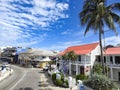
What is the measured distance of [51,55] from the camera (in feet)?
306

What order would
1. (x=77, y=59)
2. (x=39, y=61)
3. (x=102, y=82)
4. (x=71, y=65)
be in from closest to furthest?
(x=102, y=82)
(x=77, y=59)
(x=71, y=65)
(x=39, y=61)

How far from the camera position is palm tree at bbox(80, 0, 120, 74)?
98.2 feet

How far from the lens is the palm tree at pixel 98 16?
29922mm

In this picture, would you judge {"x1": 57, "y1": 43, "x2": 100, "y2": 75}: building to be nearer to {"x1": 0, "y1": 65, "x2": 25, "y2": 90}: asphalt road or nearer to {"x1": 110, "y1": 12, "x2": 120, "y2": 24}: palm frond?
{"x1": 0, "y1": 65, "x2": 25, "y2": 90}: asphalt road

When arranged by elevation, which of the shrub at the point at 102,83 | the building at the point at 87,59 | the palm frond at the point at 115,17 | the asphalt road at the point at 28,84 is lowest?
the asphalt road at the point at 28,84

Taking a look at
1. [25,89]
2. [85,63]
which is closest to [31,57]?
[85,63]

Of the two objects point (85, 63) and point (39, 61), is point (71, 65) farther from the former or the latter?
point (39, 61)

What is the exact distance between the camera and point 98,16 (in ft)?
99.7

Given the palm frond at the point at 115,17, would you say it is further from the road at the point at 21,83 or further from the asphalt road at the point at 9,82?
the asphalt road at the point at 9,82

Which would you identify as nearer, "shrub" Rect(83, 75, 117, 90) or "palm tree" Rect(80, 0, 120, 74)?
"shrub" Rect(83, 75, 117, 90)

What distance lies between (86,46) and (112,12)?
25.5 metres

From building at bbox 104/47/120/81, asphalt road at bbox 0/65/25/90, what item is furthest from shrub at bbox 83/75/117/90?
building at bbox 104/47/120/81

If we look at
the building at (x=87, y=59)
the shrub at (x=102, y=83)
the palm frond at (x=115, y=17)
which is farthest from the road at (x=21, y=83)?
the palm frond at (x=115, y=17)

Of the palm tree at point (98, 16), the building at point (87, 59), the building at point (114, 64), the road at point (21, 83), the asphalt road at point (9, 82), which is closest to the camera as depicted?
the palm tree at point (98, 16)
